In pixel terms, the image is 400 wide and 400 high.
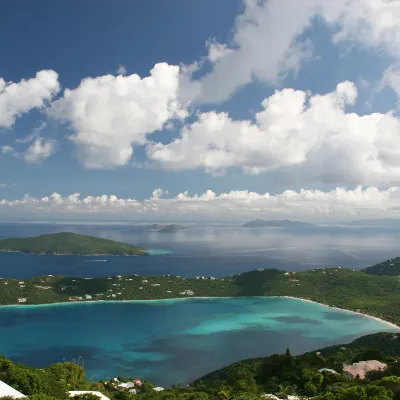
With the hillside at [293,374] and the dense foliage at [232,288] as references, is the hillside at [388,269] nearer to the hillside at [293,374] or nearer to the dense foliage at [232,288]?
the dense foliage at [232,288]

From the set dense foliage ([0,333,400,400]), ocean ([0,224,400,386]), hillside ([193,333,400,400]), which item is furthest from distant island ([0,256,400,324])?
dense foliage ([0,333,400,400])

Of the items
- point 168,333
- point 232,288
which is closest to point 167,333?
point 168,333

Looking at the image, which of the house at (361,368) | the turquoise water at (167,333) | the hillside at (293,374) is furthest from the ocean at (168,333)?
the house at (361,368)

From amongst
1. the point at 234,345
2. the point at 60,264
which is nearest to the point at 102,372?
the point at 234,345

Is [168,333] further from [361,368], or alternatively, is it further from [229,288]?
[361,368]

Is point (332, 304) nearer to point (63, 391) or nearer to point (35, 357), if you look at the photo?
point (35, 357)
